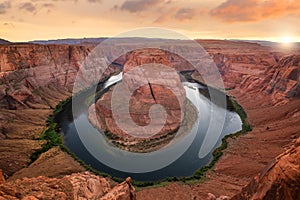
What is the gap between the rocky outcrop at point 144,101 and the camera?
4509 centimetres

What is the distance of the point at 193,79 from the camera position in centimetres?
10819

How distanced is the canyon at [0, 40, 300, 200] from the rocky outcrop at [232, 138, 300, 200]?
0.13 ft

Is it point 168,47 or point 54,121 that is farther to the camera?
point 168,47

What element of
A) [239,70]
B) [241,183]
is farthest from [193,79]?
[241,183]

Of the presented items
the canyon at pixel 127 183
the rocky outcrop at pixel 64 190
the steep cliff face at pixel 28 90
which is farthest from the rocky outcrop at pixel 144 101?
the rocky outcrop at pixel 64 190

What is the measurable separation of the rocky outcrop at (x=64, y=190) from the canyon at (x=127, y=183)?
58 mm

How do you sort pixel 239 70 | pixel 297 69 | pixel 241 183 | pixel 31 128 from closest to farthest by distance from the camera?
pixel 241 183
pixel 31 128
pixel 297 69
pixel 239 70

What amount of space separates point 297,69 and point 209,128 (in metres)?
27.5

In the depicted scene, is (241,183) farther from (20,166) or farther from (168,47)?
(168,47)

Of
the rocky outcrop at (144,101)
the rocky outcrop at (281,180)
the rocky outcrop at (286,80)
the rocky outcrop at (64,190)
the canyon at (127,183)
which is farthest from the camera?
the rocky outcrop at (286,80)

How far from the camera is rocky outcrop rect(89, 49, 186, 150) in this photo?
45094mm

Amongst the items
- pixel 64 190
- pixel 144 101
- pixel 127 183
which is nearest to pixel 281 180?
pixel 127 183

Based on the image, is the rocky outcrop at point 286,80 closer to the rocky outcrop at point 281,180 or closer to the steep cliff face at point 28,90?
the rocky outcrop at point 281,180

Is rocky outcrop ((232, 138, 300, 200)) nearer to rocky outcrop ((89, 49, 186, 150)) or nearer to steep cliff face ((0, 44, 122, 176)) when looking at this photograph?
rocky outcrop ((89, 49, 186, 150))
